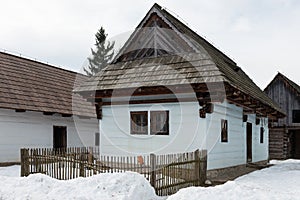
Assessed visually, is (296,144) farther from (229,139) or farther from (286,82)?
(229,139)

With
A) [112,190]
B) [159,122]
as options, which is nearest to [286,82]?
[159,122]

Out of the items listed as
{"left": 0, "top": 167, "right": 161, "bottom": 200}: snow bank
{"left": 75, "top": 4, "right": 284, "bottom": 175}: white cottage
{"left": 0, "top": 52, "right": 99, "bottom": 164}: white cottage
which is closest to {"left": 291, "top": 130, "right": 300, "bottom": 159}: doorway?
{"left": 75, "top": 4, "right": 284, "bottom": 175}: white cottage

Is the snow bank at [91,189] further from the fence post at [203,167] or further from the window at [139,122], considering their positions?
the window at [139,122]

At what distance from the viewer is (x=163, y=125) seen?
12.0 m

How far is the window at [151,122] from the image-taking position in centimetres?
1195

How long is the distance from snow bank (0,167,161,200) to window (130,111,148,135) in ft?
13.8

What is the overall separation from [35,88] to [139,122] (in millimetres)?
7601

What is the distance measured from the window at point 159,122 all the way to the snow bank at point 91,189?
393cm

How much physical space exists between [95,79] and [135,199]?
6.96 m

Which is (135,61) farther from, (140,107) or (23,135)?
(23,135)

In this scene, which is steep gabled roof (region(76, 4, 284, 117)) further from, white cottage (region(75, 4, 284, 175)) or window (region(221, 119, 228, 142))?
window (region(221, 119, 228, 142))

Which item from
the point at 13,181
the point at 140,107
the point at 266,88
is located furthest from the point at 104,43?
the point at 13,181

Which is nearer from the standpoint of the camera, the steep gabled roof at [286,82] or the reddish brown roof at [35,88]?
the reddish brown roof at [35,88]

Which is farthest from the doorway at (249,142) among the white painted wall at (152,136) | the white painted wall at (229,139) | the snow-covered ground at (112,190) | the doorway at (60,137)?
the doorway at (60,137)
